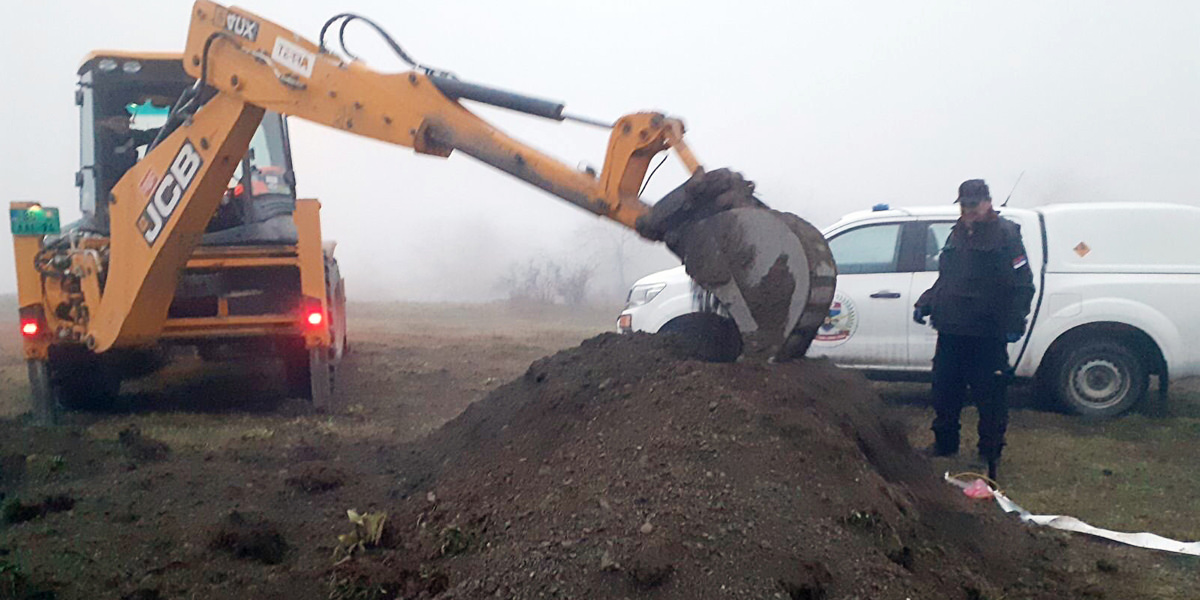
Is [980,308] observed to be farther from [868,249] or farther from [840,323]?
[868,249]

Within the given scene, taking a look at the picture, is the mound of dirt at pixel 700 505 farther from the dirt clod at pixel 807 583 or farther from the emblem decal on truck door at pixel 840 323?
the emblem decal on truck door at pixel 840 323

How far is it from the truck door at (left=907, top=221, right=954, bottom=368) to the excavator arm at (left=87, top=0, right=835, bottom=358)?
387cm

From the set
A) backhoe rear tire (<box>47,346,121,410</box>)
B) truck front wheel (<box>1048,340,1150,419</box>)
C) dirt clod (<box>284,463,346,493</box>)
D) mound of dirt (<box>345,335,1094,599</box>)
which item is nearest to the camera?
mound of dirt (<box>345,335,1094,599</box>)

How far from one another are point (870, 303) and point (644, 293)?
2018 millimetres

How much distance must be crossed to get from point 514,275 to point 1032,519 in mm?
20279

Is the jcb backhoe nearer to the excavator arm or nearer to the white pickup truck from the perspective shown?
the excavator arm

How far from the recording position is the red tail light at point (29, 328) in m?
7.24

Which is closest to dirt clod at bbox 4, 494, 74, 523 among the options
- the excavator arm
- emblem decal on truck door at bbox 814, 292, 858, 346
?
the excavator arm

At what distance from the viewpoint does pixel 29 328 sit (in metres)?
7.26

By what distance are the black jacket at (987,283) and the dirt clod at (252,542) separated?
428cm

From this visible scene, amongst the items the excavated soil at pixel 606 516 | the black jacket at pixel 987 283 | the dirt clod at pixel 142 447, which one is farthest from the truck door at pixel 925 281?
the dirt clod at pixel 142 447

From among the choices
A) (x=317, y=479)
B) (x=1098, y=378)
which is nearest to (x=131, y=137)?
(x=317, y=479)

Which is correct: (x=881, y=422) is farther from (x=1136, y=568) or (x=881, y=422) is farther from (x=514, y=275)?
(x=514, y=275)

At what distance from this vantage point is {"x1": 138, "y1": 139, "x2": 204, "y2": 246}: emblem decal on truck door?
20.9 ft
